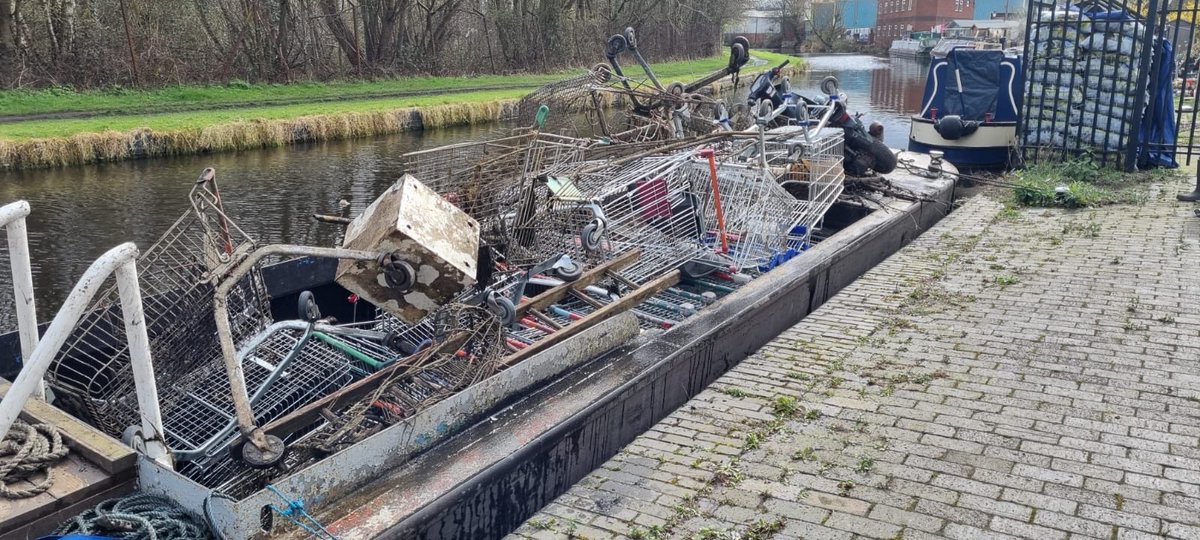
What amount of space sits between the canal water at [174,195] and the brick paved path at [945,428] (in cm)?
644

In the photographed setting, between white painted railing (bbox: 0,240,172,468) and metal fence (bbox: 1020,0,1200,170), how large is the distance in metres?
11.4

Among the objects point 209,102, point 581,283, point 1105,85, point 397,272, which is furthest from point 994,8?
point 397,272

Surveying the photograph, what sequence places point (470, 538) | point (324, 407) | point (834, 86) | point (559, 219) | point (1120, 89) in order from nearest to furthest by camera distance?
point (470, 538), point (324, 407), point (559, 219), point (834, 86), point (1120, 89)

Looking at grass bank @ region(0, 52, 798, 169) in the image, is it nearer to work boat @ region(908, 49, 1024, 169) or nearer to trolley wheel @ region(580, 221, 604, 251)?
work boat @ region(908, 49, 1024, 169)

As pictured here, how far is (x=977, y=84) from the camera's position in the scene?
1358 cm

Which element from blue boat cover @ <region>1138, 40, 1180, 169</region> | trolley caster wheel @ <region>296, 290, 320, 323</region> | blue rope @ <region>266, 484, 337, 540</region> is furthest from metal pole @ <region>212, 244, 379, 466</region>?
blue boat cover @ <region>1138, 40, 1180, 169</region>

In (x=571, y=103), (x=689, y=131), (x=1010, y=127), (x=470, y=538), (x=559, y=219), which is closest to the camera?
(x=470, y=538)

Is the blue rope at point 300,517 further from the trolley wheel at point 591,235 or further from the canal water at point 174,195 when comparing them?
the canal water at point 174,195

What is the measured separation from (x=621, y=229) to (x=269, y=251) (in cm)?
317

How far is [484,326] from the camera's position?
4.35 m

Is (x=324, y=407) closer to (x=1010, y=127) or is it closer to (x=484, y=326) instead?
(x=484, y=326)

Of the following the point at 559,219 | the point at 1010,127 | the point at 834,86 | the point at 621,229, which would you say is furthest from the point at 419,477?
the point at 1010,127

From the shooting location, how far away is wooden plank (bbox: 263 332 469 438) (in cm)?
376

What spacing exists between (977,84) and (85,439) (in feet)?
42.7
